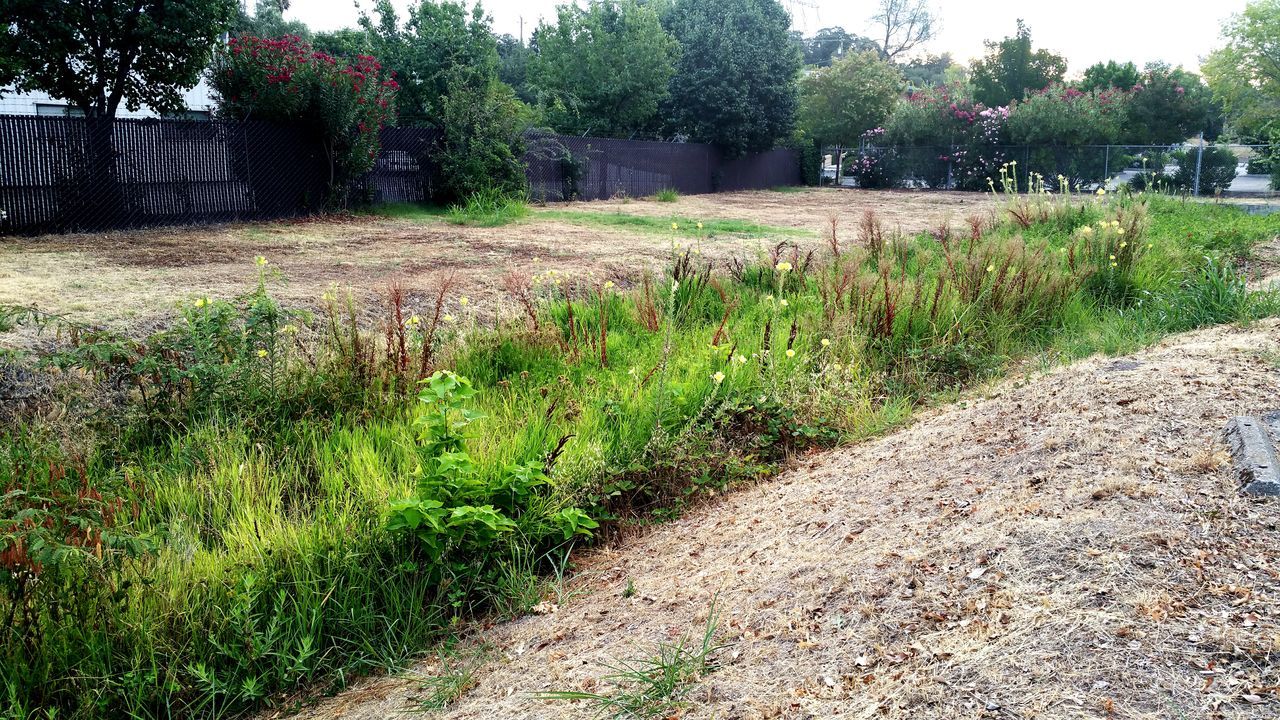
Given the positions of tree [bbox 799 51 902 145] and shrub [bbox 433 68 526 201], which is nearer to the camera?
shrub [bbox 433 68 526 201]

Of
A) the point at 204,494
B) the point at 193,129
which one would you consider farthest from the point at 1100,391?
the point at 193,129

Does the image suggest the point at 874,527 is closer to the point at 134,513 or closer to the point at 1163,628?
the point at 1163,628

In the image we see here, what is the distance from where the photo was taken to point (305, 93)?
13117mm

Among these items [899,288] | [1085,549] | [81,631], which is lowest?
[81,631]

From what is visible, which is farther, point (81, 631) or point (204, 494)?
point (204, 494)

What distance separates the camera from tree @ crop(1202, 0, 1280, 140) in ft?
102

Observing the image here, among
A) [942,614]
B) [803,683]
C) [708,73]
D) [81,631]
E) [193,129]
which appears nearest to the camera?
Result: [803,683]

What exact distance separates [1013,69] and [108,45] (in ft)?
101

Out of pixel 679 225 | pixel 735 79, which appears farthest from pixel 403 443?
pixel 735 79

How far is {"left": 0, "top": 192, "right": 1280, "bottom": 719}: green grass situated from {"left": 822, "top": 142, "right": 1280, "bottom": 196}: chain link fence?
17.4 m

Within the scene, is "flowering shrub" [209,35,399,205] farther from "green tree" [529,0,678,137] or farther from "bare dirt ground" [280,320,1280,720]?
"green tree" [529,0,678,137]

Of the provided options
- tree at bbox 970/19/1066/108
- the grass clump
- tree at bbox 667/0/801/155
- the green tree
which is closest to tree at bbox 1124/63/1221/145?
tree at bbox 970/19/1066/108

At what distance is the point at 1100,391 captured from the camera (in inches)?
144

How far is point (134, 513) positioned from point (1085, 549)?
310cm
